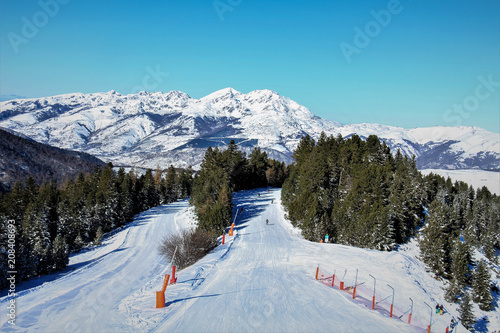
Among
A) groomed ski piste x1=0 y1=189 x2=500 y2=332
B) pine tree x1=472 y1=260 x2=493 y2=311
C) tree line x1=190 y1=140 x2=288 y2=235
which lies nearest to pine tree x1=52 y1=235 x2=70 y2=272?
groomed ski piste x1=0 y1=189 x2=500 y2=332

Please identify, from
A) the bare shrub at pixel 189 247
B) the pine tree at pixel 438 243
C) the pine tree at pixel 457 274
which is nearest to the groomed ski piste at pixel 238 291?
the bare shrub at pixel 189 247

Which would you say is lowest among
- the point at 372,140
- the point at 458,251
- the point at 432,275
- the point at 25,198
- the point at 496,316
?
the point at 496,316

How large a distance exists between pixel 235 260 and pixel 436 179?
8391 centimetres

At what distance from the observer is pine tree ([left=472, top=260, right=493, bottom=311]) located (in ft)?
133

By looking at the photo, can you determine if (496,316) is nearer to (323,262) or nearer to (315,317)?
(323,262)

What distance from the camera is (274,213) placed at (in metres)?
57.5

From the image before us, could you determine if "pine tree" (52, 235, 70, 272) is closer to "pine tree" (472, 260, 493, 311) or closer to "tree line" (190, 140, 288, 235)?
"tree line" (190, 140, 288, 235)

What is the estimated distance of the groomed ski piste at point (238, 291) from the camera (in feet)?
49.3

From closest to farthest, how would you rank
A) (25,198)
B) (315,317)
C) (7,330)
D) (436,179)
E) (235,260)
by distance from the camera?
(7,330) → (315,317) → (235,260) → (25,198) → (436,179)

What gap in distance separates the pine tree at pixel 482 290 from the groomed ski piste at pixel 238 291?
1.46 m

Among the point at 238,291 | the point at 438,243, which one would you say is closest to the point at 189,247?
the point at 238,291

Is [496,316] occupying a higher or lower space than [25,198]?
lower

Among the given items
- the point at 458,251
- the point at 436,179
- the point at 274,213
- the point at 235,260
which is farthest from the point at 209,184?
the point at 436,179

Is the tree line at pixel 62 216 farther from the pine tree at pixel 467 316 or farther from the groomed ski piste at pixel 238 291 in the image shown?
the pine tree at pixel 467 316
